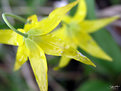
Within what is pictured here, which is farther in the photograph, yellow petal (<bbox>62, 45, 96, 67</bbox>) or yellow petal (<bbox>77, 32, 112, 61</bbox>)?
yellow petal (<bbox>77, 32, 112, 61</bbox>)

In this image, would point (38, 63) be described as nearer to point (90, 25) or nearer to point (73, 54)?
point (73, 54)

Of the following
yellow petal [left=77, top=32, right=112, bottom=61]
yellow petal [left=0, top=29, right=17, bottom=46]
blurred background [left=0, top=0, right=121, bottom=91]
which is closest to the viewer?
yellow petal [left=0, top=29, right=17, bottom=46]

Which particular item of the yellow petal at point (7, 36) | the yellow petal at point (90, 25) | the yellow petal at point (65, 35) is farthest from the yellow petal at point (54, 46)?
the yellow petal at point (90, 25)

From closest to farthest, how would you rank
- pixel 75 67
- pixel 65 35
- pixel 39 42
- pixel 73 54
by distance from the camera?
→ pixel 73 54 < pixel 39 42 < pixel 65 35 < pixel 75 67

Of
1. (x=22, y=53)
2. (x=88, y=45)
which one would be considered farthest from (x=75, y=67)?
(x=22, y=53)

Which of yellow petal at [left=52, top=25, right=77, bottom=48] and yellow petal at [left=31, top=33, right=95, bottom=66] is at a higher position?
yellow petal at [left=31, top=33, right=95, bottom=66]

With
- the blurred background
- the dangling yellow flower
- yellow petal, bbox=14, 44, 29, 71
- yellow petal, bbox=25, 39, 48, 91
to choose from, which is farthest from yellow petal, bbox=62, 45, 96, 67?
the blurred background

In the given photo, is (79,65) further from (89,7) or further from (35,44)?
(35,44)

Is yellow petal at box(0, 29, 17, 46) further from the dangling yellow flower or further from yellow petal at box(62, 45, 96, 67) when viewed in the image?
yellow petal at box(62, 45, 96, 67)
